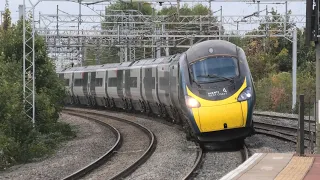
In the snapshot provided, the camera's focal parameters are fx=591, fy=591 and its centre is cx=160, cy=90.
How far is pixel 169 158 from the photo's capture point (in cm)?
1581

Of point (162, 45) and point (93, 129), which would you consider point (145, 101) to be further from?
point (162, 45)

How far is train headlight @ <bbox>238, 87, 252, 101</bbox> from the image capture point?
15867 mm

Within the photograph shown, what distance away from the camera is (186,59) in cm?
1705

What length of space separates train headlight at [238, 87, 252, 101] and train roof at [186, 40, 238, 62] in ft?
4.16

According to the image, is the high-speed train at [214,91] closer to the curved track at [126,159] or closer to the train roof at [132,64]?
the curved track at [126,159]

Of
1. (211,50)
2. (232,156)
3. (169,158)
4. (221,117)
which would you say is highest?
(211,50)

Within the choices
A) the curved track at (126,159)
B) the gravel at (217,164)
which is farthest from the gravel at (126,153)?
the gravel at (217,164)

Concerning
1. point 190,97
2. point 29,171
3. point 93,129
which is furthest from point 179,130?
point 29,171

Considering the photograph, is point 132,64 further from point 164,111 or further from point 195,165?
point 195,165

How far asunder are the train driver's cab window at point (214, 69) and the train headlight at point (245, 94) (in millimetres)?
561

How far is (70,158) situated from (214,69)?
4932 mm

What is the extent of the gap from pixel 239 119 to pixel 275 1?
20.5 meters

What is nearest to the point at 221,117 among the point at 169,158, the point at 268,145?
the point at 169,158

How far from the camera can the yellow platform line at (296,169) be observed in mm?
10237
